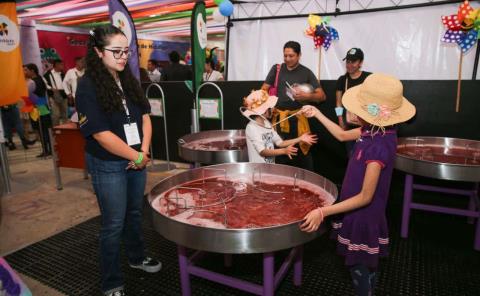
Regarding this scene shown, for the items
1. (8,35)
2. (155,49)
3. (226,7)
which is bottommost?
(8,35)

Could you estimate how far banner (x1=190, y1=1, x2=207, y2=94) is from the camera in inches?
165

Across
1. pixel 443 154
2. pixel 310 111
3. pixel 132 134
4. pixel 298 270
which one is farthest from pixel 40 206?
pixel 443 154

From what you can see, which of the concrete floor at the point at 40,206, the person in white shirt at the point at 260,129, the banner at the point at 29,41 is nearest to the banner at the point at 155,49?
the banner at the point at 29,41

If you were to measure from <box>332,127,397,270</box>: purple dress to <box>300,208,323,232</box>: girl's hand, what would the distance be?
0.40m

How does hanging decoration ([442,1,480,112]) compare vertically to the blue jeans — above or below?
above

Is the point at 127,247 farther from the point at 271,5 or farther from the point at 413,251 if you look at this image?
the point at 271,5

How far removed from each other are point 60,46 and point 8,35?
8955mm

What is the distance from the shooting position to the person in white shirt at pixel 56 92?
8117mm

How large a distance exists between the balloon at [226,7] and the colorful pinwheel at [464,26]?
312 centimetres

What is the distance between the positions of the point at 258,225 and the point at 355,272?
2.42 ft

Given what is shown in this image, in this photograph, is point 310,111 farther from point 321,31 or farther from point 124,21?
point 124,21

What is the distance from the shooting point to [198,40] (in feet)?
14.4

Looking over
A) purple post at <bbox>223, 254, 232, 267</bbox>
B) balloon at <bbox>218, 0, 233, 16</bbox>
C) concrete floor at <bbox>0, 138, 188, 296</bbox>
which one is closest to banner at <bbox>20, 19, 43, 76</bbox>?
concrete floor at <bbox>0, 138, 188, 296</bbox>

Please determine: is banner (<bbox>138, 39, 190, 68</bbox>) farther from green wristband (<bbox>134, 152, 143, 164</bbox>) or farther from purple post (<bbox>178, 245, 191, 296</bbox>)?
purple post (<bbox>178, 245, 191, 296</bbox>)
